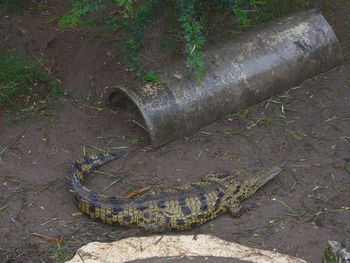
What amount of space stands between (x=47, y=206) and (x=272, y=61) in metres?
3.09

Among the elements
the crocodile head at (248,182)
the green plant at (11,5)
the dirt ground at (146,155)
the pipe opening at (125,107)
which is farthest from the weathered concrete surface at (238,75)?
the green plant at (11,5)

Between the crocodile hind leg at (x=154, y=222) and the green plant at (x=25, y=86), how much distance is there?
2053 mm

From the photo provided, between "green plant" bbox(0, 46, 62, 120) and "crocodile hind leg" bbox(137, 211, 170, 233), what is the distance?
2053mm

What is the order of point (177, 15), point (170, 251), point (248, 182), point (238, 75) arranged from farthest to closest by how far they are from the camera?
point (177, 15), point (238, 75), point (248, 182), point (170, 251)

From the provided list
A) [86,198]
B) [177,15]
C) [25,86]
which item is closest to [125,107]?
[25,86]

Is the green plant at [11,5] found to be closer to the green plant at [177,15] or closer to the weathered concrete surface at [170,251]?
the green plant at [177,15]

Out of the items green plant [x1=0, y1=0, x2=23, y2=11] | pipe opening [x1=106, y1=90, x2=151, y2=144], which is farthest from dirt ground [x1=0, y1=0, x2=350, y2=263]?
green plant [x1=0, y1=0, x2=23, y2=11]

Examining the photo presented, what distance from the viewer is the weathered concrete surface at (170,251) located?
4570mm

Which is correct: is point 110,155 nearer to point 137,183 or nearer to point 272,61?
point 137,183

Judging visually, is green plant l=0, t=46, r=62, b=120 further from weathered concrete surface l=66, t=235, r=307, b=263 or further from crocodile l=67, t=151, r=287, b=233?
weathered concrete surface l=66, t=235, r=307, b=263

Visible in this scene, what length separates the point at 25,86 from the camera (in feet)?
21.9

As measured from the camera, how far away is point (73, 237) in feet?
16.6

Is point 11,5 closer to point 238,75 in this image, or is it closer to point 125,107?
point 125,107

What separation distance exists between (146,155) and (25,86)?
1751 millimetres
